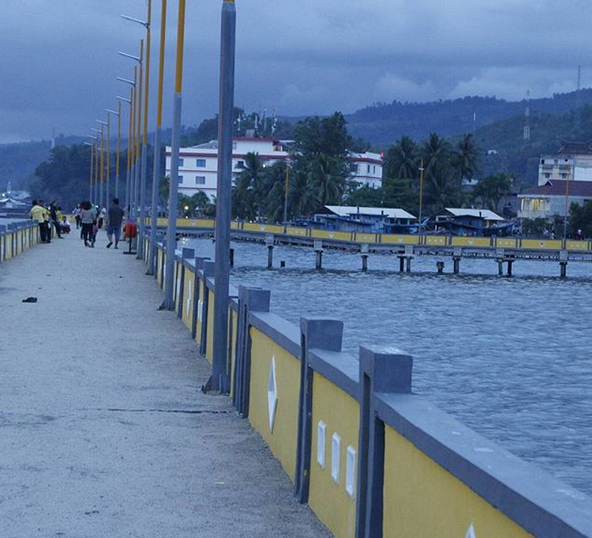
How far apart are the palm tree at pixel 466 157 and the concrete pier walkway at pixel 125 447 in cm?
16742

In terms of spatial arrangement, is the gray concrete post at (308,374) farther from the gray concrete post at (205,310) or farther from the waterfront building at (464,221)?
the waterfront building at (464,221)

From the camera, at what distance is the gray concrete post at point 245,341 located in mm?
12664

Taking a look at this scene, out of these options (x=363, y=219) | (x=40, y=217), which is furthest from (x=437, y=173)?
(x=40, y=217)

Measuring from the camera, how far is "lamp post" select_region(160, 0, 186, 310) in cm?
2655

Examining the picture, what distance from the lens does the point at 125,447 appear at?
36.8 ft

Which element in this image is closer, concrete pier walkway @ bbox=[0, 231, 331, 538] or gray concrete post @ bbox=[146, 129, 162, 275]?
concrete pier walkway @ bbox=[0, 231, 331, 538]

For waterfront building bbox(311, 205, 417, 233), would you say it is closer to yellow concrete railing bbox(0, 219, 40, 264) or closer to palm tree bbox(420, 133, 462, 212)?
palm tree bbox(420, 133, 462, 212)

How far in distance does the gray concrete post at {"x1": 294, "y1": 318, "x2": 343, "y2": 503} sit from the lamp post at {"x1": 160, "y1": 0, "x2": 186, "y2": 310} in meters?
17.1

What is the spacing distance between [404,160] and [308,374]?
7038 inches

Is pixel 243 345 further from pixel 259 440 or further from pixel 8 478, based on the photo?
pixel 8 478

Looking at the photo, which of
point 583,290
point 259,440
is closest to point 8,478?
point 259,440

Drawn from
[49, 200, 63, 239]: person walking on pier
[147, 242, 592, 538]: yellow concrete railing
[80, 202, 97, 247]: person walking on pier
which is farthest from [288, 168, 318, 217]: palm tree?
[147, 242, 592, 538]: yellow concrete railing

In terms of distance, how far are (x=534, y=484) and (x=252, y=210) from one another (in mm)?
185590

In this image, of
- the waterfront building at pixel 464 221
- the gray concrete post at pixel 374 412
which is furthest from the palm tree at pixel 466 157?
the gray concrete post at pixel 374 412
